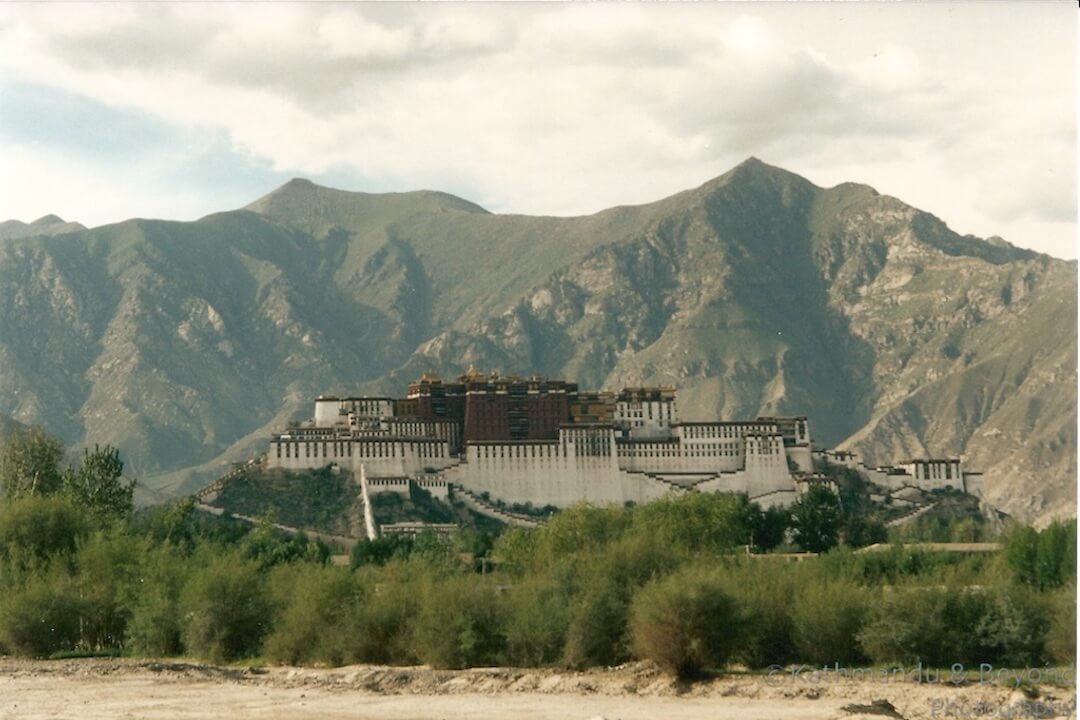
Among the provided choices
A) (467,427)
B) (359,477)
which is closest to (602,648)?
(359,477)

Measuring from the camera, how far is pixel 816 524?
121m

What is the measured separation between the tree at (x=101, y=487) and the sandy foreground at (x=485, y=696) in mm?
40832

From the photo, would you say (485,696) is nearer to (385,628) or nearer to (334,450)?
(385,628)

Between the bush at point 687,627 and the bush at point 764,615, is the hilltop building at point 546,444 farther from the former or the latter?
the bush at point 687,627

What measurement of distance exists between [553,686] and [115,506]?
190 feet

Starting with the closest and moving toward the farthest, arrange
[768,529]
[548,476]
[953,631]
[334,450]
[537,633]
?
[953,631], [537,633], [768,529], [334,450], [548,476]

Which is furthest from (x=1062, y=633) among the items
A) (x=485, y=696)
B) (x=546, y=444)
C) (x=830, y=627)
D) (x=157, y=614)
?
(x=546, y=444)

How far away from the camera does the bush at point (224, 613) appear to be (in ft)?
188

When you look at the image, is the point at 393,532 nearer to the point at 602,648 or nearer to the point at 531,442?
the point at 531,442

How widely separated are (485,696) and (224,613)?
13.6m

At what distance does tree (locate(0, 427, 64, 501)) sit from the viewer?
300 ft

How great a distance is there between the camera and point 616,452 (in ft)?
535

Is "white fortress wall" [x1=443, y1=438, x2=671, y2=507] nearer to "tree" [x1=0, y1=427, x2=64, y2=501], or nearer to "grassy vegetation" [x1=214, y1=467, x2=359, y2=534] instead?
"grassy vegetation" [x1=214, y1=467, x2=359, y2=534]

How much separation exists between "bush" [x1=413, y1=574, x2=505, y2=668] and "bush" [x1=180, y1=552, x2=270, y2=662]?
6912mm
